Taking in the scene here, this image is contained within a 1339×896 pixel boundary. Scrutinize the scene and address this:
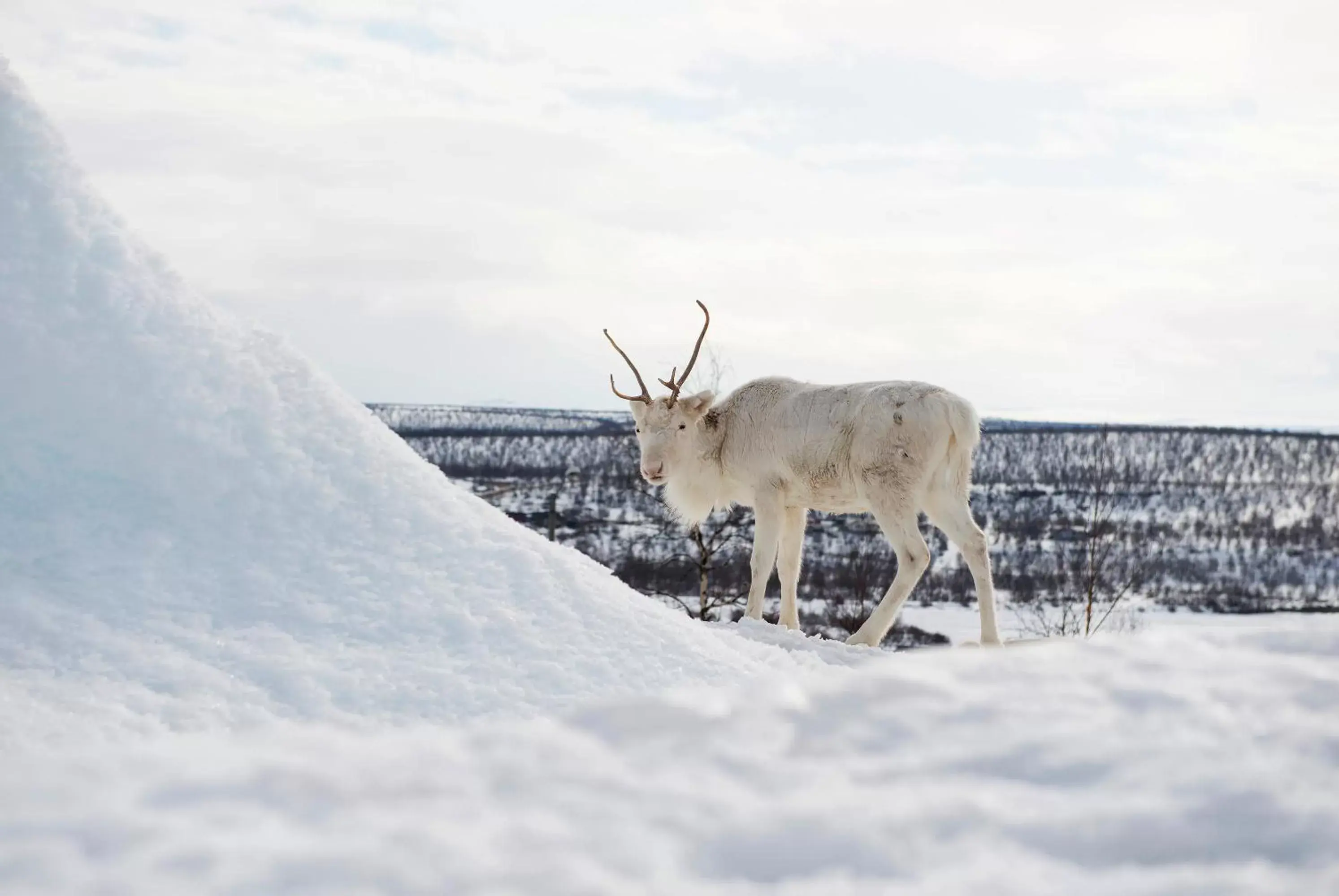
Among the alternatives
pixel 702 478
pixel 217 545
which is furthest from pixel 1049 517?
pixel 217 545

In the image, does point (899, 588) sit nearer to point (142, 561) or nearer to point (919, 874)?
point (142, 561)

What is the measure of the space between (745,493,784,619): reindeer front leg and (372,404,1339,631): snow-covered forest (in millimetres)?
22531

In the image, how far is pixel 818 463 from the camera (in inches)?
310

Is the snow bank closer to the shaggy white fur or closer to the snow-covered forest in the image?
the shaggy white fur

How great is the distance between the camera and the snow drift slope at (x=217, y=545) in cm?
261

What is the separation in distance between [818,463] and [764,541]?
700mm

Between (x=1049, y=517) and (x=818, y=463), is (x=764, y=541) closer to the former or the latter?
(x=818, y=463)

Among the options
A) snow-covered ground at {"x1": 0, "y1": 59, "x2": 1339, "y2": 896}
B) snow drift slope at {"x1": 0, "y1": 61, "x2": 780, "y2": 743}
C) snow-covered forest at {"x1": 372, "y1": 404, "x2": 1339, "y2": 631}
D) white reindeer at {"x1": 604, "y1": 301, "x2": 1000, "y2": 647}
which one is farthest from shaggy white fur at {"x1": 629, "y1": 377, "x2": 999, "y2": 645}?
snow-covered forest at {"x1": 372, "y1": 404, "x2": 1339, "y2": 631}

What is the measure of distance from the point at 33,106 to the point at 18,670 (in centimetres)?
228

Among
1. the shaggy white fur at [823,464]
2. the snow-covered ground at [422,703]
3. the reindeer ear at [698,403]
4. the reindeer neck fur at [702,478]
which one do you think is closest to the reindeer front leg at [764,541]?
the shaggy white fur at [823,464]

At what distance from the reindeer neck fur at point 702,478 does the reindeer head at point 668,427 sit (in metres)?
0.07

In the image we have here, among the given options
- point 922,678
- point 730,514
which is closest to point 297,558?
point 922,678

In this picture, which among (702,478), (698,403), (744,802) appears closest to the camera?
(744,802)

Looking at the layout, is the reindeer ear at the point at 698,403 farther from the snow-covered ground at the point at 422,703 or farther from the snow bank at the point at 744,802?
the snow bank at the point at 744,802
